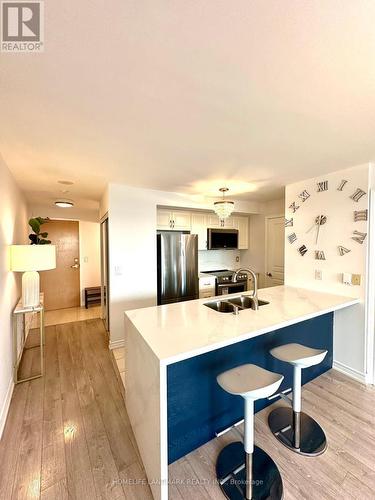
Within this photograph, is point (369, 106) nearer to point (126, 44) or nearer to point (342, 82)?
point (342, 82)

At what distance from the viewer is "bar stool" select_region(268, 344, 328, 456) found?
60.8 inches

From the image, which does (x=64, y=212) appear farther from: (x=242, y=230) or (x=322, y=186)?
(x=322, y=186)

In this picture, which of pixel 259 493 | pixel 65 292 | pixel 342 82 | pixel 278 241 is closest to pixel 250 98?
pixel 342 82

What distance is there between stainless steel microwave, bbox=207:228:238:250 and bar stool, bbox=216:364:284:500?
9.53 feet

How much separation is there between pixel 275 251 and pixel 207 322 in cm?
300

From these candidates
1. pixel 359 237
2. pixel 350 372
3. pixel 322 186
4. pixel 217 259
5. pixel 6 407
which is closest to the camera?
pixel 6 407

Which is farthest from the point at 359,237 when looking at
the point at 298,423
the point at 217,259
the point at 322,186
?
the point at 217,259

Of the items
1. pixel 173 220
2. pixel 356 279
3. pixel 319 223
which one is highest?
pixel 173 220

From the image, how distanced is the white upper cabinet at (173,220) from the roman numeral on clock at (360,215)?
2.41m

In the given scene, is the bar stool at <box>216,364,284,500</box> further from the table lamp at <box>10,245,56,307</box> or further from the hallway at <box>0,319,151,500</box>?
the table lamp at <box>10,245,56,307</box>

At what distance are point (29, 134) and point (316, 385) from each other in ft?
11.1

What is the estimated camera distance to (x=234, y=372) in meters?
1.41

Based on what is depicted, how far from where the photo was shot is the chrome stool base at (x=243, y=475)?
4.18 feet

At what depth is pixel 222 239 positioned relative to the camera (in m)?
4.37
